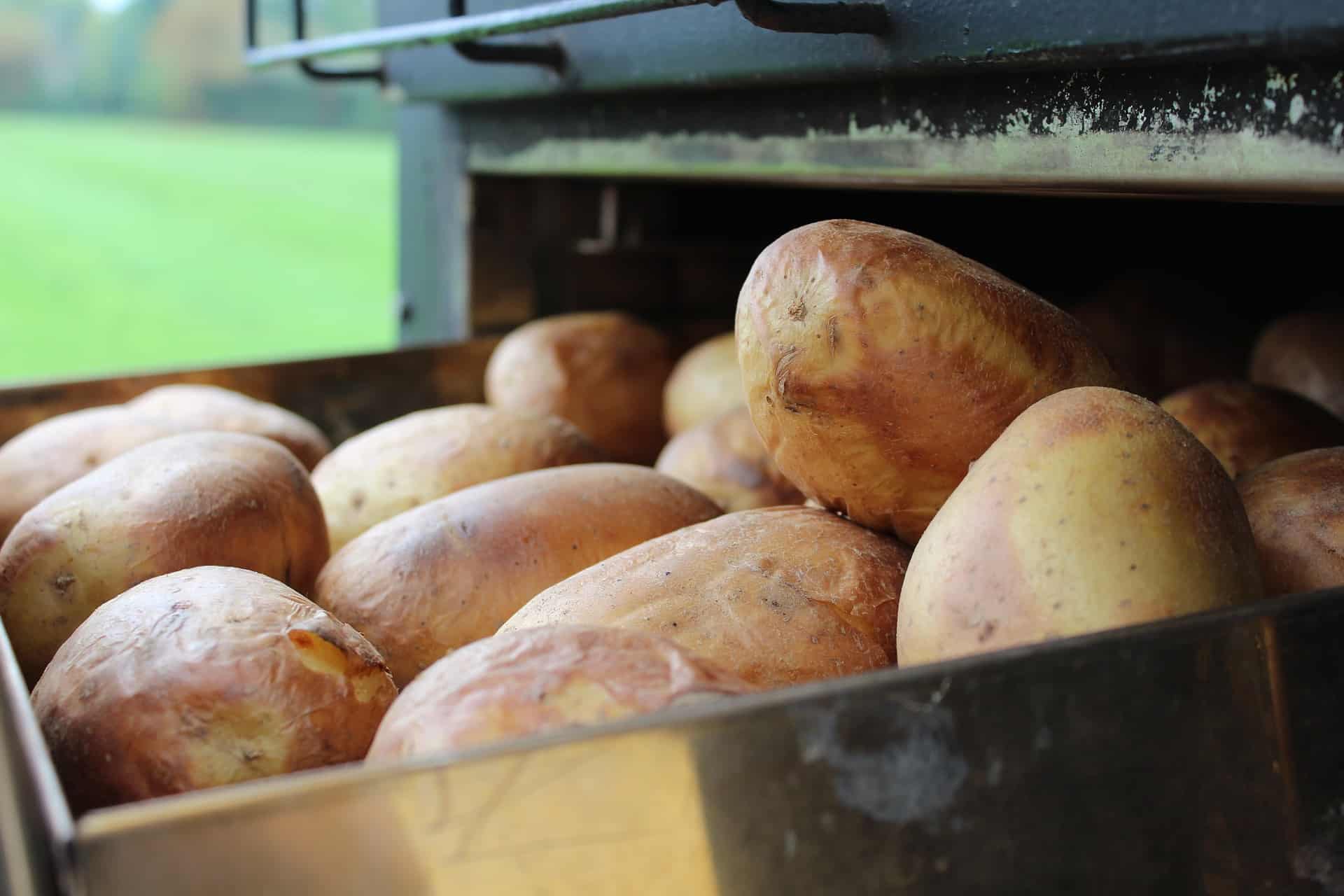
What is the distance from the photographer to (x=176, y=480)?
1088 mm

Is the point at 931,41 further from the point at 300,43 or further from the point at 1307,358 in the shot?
the point at 300,43

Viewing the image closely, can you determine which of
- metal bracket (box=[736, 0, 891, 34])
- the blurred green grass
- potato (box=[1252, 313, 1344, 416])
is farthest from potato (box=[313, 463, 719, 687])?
the blurred green grass

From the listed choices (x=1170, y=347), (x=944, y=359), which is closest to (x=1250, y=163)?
(x=944, y=359)

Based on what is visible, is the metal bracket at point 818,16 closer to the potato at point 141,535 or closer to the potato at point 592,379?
the potato at point 141,535

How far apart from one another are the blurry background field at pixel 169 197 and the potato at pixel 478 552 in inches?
143

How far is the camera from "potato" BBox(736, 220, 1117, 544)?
88 centimetres

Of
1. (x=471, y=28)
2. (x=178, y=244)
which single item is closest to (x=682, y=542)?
(x=471, y=28)

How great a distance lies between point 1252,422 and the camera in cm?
122

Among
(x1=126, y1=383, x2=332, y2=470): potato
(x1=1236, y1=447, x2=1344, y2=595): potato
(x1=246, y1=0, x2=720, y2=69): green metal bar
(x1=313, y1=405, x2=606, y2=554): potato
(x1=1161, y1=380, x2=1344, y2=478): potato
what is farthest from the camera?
(x1=126, y1=383, x2=332, y2=470): potato

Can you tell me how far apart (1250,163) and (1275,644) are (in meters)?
0.30

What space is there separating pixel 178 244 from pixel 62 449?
4.87 meters

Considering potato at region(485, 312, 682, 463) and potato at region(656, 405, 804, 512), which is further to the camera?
potato at region(485, 312, 682, 463)

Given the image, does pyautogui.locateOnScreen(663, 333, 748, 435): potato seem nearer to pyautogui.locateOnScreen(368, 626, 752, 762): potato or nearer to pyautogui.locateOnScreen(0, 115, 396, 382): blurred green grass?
pyautogui.locateOnScreen(368, 626, 752, 762): potato

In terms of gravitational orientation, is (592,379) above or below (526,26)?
below
